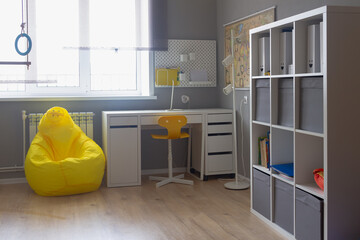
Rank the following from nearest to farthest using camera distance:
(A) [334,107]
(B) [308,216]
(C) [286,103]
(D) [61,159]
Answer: (A) [334,107] < (B) [308,216] < (C) [286,103] < (D) [61,159]

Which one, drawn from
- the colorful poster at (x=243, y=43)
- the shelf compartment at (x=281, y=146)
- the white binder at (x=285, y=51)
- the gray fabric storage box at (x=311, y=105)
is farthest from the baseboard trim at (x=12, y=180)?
the gray fabric storage box at (x=311, y=105)

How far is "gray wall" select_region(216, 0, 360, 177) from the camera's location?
136 inches

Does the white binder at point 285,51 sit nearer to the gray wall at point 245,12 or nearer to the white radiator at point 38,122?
the gray wall at point 245,12

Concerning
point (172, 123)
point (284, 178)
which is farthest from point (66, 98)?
point (284, 178)

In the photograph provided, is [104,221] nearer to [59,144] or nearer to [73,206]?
[73,206]

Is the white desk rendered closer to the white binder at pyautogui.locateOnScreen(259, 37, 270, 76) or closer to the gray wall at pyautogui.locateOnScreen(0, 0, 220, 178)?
the gray wall at pyautogui.locateOnScreen(0, 0, 220, 178)

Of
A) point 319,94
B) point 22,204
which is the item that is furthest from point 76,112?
point 319,94

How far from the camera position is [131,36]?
4785 mm

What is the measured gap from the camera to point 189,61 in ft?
16.4

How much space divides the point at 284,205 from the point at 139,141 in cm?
189

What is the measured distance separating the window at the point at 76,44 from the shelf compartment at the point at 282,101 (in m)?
2.21

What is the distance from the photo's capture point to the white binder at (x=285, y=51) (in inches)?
113

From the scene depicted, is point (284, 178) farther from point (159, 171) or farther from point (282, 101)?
point (159, 171)

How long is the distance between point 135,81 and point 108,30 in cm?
69
